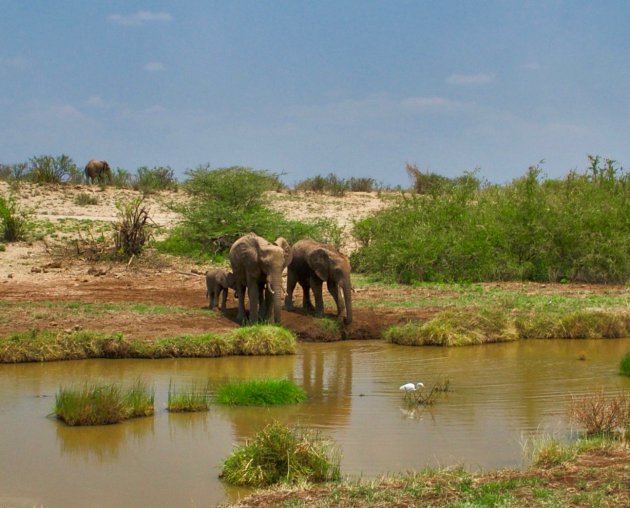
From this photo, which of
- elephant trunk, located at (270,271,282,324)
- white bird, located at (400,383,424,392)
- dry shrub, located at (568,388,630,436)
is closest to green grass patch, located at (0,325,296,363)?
elephant trunk, located at (270,271,282,324)

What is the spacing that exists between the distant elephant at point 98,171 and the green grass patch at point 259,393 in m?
27.7

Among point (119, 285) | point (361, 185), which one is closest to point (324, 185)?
point (361, 185)

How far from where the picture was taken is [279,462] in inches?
364

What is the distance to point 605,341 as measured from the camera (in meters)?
18.6

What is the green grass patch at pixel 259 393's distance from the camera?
1285cm

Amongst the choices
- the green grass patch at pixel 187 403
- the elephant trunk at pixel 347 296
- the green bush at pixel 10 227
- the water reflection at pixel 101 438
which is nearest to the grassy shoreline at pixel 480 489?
the water reflection at pixel 101 438

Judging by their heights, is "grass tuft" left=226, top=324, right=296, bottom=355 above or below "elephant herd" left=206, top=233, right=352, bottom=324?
below

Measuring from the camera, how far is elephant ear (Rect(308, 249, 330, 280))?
18.9 meters

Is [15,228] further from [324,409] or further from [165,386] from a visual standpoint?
[324,409]

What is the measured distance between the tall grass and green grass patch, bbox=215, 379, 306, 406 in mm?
12032

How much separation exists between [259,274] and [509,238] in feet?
33.0

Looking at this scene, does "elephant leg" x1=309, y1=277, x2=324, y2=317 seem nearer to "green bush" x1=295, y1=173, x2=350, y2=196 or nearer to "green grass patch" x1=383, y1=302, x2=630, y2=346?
"green grass patch" x1=383, y1=302, x2=630, y2=346

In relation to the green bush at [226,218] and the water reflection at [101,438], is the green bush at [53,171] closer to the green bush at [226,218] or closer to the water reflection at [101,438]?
the green bush at [226,218]

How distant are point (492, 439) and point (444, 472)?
239 cm
